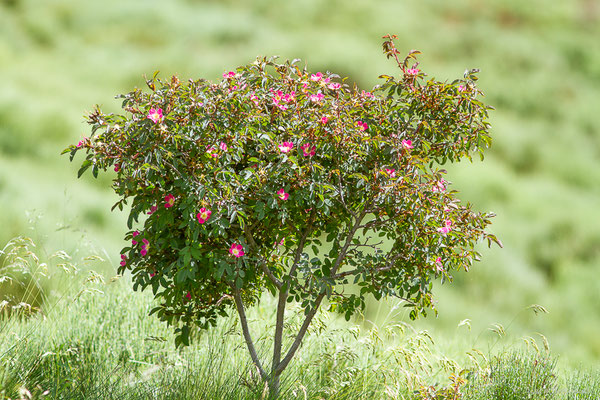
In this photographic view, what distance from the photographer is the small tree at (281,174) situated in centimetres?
270

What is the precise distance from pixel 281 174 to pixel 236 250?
391 millimetres

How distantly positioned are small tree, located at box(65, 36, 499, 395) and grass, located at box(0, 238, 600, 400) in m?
0.26

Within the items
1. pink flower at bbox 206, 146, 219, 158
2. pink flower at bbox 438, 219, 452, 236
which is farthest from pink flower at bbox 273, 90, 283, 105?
pink flower at bbox 438, 219, 452, 236

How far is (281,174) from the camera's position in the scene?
2.75m

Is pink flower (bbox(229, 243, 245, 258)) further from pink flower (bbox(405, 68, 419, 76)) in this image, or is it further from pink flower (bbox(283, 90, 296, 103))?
pink flower (bbox(405, 68, 419, 76))

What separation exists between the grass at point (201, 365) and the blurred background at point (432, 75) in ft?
4.87

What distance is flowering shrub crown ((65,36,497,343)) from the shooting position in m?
2.70

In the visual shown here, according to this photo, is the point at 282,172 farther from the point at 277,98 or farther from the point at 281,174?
the point at 277,98

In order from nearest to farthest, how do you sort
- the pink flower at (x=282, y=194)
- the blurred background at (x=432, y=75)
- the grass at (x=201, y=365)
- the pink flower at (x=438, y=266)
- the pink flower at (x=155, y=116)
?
the pink flower at (x=155, y=116), the pink flower at (x=282, y=194), the pink flower at (x=438, y=266), the grass at (x=201, y=365), the blurred background at (x=432, y=75)

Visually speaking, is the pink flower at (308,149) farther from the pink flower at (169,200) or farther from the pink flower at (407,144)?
the pink flower at (169,200)

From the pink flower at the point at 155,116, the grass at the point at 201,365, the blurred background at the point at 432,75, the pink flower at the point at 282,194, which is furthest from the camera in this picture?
the blurred background at the point at 432,75

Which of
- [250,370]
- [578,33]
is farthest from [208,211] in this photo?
[578,33]

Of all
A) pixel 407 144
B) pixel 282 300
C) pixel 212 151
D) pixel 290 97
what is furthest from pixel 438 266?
pixel 212 151

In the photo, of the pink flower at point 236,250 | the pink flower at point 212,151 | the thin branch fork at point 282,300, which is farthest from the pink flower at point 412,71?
the pink flower at point 236,250
